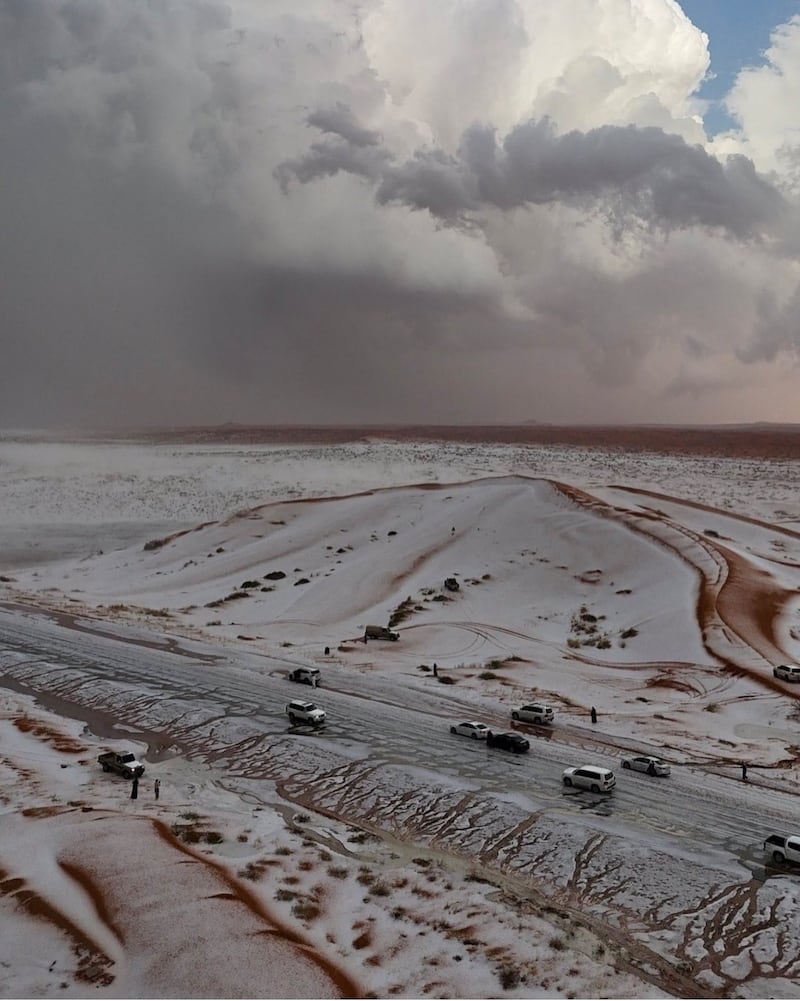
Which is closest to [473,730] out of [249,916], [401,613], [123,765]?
[123,765]

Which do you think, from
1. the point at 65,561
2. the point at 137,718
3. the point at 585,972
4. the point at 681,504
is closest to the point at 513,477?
the point at 681,504

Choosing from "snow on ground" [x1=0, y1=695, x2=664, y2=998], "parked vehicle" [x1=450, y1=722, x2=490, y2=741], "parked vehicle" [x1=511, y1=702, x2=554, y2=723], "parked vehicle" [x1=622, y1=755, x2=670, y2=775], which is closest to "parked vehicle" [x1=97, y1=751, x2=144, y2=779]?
"snow on ground" [x1=0, y1=695, x2=664, y2=998]

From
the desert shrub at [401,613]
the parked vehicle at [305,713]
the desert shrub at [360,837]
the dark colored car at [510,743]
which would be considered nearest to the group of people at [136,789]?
the desert shrub at [360,837]

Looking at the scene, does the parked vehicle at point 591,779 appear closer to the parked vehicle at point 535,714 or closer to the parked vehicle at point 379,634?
the parked vehicle at point 535,714

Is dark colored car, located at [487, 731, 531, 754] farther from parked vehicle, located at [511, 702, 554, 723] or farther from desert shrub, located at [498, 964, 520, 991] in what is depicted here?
desert shrub, located at [498, 964, 520, 991]

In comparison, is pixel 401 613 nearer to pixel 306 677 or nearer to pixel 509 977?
pixel 306 677
